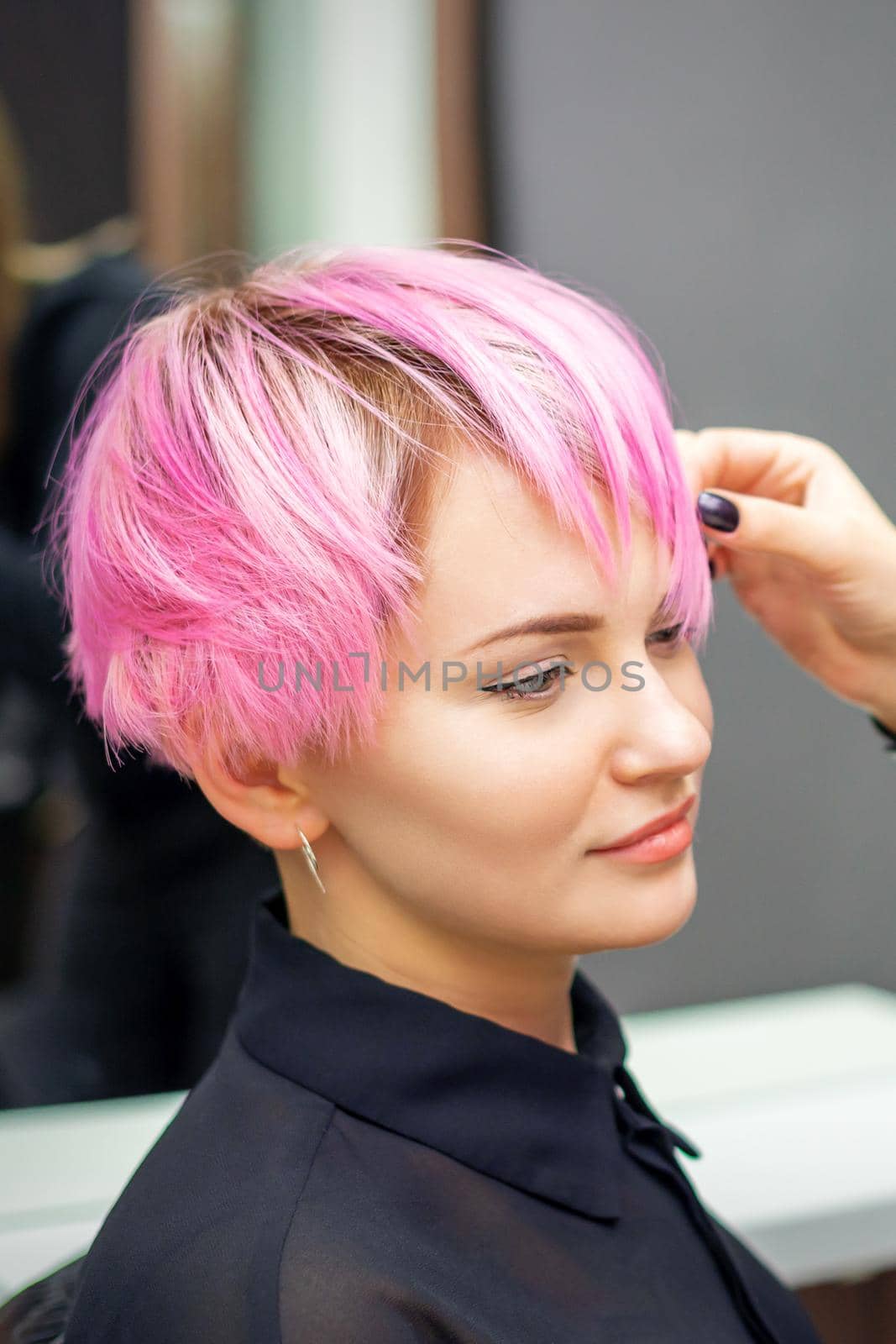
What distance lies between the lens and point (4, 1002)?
1.45 meters

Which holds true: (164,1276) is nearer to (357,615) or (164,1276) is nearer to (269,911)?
(269,911)

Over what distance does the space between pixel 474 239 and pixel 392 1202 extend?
116 centimetres

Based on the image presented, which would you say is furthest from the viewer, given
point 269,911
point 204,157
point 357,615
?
point 204,157

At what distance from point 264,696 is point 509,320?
0.33 metres

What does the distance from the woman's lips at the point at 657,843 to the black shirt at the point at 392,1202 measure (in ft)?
0.56

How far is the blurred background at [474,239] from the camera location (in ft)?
4.39

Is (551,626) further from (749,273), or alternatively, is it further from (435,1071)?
(749,273)

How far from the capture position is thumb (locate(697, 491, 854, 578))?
3.29ft

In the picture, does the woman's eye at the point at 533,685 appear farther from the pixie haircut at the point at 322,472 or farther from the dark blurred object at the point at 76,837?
the dark blurred object at the point at 76,837

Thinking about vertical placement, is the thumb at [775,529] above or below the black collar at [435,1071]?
above

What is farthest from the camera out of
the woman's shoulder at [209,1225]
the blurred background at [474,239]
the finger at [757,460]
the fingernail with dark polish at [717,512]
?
the blurred background at [474,239]

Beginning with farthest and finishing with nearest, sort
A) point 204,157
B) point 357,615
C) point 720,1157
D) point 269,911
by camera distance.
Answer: point 720,1157, point 204,157, point 269,911, point 357,615

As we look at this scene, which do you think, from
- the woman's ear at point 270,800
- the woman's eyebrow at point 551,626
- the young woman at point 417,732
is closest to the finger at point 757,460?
the young woman at point 417,732

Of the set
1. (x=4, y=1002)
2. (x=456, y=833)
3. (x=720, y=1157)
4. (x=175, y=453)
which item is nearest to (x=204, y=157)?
(x=175, y=453)
